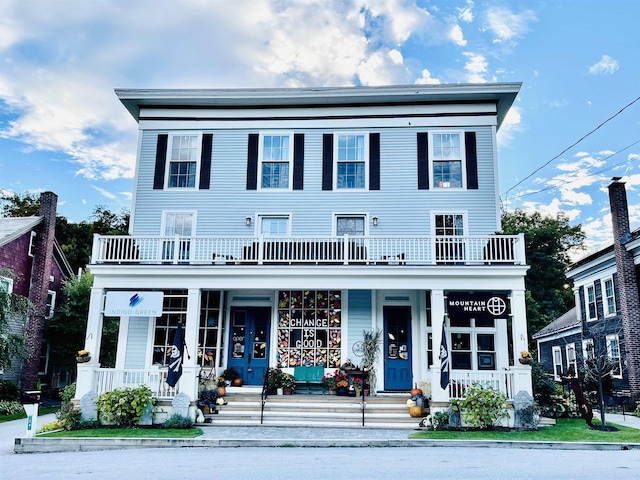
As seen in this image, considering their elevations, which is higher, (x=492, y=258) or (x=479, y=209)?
(x=479, y=209)

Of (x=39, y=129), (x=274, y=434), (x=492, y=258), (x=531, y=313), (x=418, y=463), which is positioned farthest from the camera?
(x=531, y=313)

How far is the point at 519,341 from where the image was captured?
12.6 metres

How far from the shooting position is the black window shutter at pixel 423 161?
16.2 m

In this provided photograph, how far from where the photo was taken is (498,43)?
66.2 feet

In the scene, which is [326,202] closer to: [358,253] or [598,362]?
[358,253]

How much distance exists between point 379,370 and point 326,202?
5.28 m

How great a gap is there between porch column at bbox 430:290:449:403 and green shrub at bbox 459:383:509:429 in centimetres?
52

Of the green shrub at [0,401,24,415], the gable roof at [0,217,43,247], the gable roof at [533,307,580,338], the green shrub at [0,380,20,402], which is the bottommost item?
the green shrub at [0,401,24,415]

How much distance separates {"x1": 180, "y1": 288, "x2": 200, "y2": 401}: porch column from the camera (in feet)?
41.8

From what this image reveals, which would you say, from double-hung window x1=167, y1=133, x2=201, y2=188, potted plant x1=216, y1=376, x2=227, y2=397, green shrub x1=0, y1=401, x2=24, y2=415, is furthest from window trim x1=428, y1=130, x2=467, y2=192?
green shrub x1=0, y1=401, x2=24, y2=415

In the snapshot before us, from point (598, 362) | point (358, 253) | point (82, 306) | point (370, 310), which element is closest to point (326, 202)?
point (358, 253)

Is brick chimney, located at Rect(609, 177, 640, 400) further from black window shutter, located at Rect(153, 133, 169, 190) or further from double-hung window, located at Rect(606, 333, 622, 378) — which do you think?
black window shutter, located at Rect(153, 133, 169, 190)

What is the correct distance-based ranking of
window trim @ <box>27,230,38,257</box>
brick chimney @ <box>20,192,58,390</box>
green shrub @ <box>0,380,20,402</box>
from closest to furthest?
green shrub @ <box>0,380,20,402</box> → brick chimney @ <box>20,192,58,390</box> → window trim @ <box>27,230,38,257</box>

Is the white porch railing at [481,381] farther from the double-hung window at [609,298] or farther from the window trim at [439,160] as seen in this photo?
the double-hung window at [609,298]
